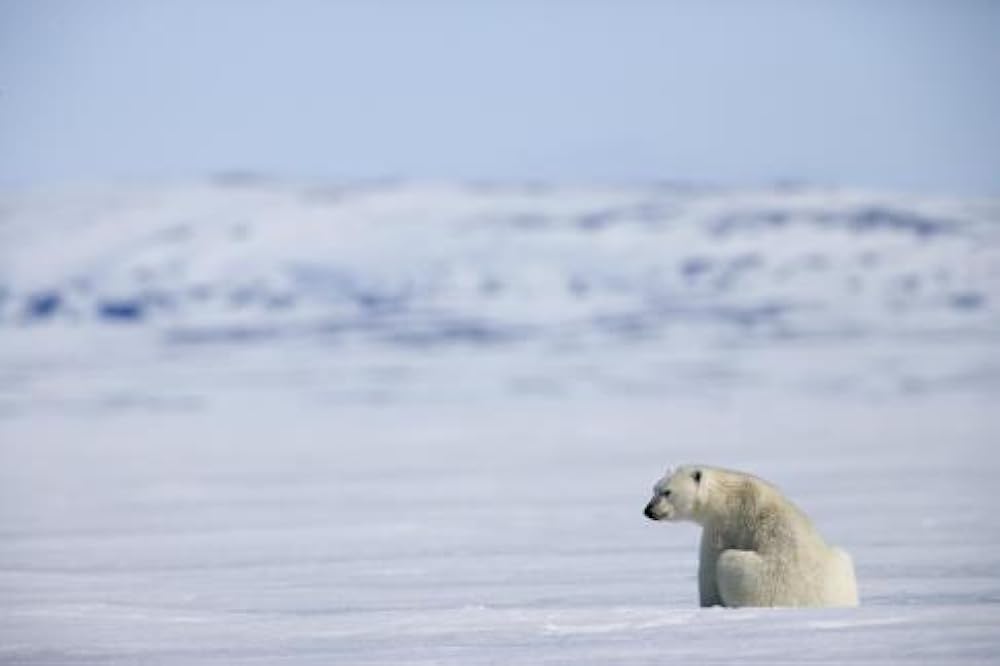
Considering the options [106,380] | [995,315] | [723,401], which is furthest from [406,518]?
[995,315]

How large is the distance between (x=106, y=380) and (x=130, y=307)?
635 inches

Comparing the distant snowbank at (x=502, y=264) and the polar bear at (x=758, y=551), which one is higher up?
the distant snowbank at (x=502, y=264)

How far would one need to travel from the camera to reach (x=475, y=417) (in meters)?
21.3

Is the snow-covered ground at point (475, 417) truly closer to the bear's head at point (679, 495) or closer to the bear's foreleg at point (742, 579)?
the bear's foreleg at point (742, 579)

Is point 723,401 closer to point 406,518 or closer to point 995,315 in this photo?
point 406,518

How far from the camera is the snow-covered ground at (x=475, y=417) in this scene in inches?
219

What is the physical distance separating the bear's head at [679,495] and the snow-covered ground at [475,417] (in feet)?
1.24

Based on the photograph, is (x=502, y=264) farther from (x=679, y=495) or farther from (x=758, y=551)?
(x=758, y=551)

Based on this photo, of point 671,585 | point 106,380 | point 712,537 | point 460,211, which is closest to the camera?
point 712,537

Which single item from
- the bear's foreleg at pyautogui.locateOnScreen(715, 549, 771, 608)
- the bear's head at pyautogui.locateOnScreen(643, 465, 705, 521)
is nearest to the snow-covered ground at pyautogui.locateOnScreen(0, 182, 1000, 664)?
the bear's foreleg at pyautogui.locateOnScreen(715, 549, 771, 608)

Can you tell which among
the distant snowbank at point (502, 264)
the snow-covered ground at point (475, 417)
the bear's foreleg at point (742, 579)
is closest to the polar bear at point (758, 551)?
the bear's foreleg at point (742, 579)

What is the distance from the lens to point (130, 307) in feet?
151

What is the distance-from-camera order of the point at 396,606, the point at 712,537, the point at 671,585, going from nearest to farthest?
the point at 712,537
the point at 396,606
the point at 671,585

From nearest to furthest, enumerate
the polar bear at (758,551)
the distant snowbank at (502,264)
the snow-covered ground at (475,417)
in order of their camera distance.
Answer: the polar bear at (758,551) < the snow-covered ground at (475,417) < the distant snowbank at (502,264)
